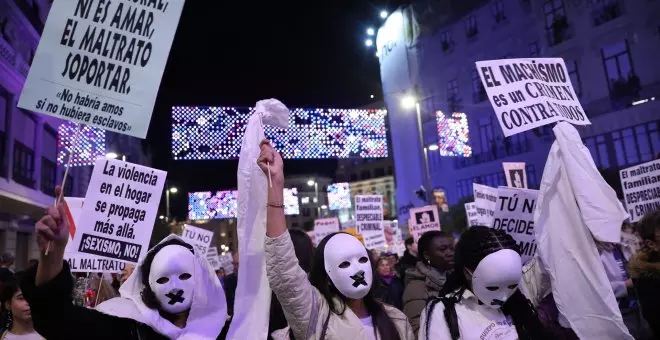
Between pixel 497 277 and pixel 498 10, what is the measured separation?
32744mm

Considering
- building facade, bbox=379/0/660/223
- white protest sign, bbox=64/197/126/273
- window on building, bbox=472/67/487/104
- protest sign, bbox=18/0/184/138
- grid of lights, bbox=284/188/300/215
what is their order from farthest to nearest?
grid of lights, bbox=284/188/300/215 < window on building, bbox=472/67/487/104 < building facade, bbox=379/0/660/223 < white protest sign, bbox=64/197/126/273 < protest sign, bbox=18/0/184/138

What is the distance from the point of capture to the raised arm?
A: 280 cm

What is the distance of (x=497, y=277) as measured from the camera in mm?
2883

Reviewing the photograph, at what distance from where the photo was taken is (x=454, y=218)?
95.0ft

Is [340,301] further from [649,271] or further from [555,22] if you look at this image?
[555,22]

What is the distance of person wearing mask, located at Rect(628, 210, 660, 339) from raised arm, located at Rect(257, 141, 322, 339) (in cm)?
274

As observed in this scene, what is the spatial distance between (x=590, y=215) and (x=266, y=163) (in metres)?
2.31

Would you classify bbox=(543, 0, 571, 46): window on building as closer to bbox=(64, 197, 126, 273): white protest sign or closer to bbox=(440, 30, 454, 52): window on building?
bbox=(440, 30, 454, 52): window on building

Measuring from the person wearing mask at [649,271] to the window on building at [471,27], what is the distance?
3197cm

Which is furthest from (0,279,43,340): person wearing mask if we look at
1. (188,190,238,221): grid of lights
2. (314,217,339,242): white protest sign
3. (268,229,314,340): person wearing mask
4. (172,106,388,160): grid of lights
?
(188,190,238,221): grid of lights

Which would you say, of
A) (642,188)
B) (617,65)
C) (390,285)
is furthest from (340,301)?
(617,65)

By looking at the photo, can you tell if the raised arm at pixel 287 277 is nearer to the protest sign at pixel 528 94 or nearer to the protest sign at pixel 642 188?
the protest sign at pixel 528 94

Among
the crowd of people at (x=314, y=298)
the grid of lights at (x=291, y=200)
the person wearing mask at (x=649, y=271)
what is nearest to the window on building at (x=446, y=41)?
the grid of lights at (x=291, y=200)

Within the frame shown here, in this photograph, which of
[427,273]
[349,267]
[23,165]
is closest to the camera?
[349,267]
